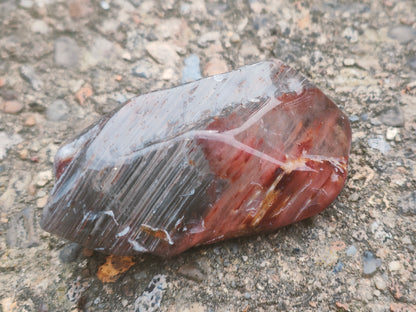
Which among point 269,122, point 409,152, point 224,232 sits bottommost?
point 224,232

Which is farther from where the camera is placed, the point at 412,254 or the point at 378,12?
the point at 378,12

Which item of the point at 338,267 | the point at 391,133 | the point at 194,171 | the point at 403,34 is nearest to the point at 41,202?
the point at 194,171

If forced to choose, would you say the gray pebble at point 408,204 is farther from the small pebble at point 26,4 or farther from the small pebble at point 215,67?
the small pebble at point 26,4

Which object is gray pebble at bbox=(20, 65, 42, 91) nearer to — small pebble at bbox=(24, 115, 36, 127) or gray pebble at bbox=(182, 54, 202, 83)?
small pebble at bbox=(24, 115, 36, 127)

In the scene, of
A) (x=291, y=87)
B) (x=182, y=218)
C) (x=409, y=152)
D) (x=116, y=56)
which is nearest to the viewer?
(x=182, y=218)

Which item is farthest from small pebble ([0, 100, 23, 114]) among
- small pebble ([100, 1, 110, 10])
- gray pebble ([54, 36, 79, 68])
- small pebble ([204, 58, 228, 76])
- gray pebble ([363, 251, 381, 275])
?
gray pebble ([363, 251, 381, 275])

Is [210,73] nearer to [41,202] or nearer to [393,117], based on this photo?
[393,117]

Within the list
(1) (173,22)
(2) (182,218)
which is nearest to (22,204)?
(2) (182,218)

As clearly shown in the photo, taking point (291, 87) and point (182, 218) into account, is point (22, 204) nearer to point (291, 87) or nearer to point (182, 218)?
point (182, 218)
